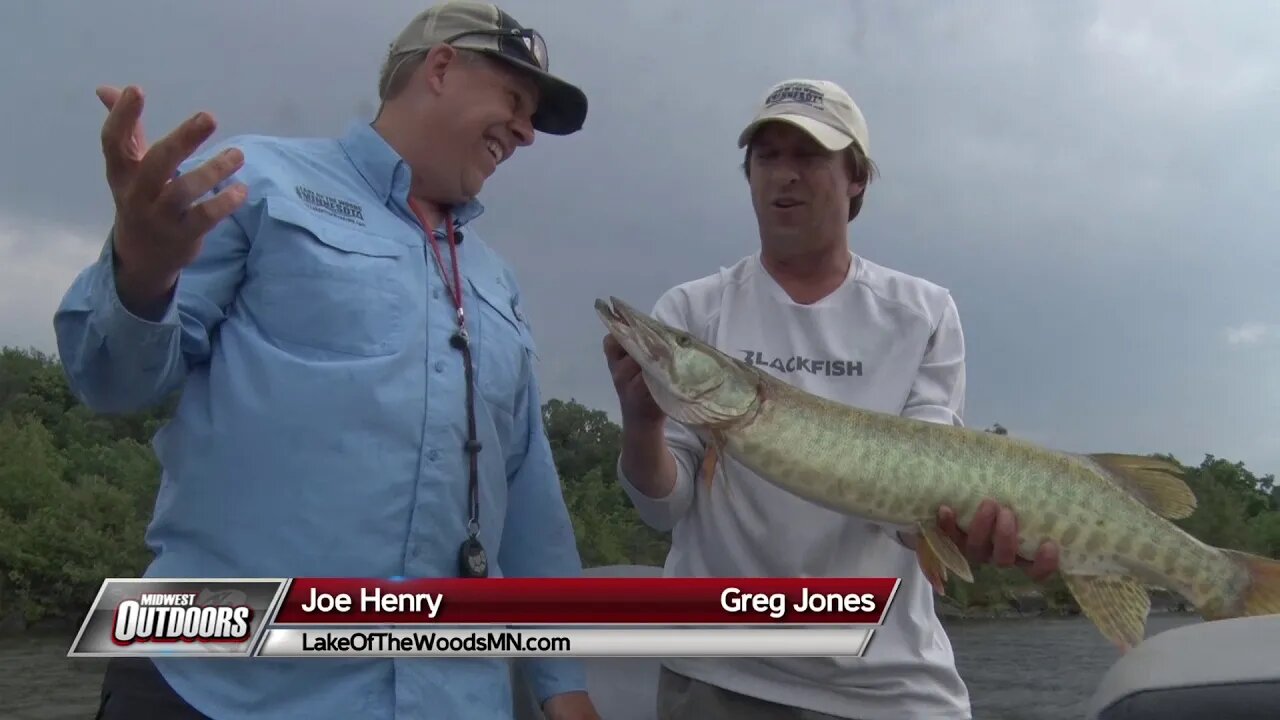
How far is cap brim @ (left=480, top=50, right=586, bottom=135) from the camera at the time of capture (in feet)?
10.3

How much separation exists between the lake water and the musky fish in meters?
14.1

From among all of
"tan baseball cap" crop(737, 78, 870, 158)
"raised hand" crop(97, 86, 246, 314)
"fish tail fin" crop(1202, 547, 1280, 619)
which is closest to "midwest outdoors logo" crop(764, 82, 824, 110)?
"tan baseball cap" crop(737, 78, 870, 158)

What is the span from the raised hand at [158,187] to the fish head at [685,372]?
4.87 ft

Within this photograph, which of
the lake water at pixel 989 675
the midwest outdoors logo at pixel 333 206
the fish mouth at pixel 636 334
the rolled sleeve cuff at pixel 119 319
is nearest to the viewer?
the rolled sleeve cuff at pixel 119 319

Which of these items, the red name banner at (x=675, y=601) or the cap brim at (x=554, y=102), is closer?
the red name banner at (x=675, y=601)

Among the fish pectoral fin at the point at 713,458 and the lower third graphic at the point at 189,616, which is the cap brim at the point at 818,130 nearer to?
the fish pectoral fin at the point at 713,458

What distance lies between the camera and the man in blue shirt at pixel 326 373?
95.3 inches

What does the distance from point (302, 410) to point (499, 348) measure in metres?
0.71

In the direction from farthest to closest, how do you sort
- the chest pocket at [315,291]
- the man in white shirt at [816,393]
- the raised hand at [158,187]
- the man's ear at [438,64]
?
the man in white shirt at [816,393] < the man's ear at [438,64] < the chest pocket at [315,291] < the raised hand at [158,187]

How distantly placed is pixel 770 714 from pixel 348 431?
1580 millimetres

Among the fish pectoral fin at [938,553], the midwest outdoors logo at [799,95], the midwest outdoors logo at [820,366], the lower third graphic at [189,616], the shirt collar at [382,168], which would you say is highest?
the midwest outdoors logo at [799,95]

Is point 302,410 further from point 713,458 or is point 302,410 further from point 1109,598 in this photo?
point 1109,598

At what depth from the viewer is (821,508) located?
11.1 ft

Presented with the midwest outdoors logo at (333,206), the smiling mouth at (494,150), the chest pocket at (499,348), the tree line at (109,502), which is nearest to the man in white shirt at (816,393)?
the chest pocket at (499,348)
